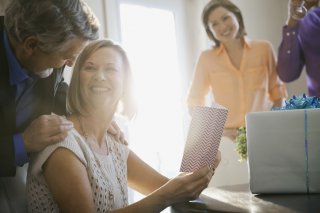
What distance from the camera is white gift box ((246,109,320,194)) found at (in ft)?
3.52

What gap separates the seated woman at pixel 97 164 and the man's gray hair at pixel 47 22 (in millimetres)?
160

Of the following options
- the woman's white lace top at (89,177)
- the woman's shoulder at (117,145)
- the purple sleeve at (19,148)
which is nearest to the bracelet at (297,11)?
the woman's shoulder at (117,145)

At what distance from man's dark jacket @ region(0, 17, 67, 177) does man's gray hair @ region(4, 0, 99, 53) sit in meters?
0.10

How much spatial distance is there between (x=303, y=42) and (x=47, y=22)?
137cm

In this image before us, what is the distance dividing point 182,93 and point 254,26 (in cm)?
85

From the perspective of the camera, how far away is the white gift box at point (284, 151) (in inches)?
42.2

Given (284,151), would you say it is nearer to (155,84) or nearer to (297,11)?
(297,11)

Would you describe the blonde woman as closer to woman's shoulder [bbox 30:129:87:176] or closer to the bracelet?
the bracelet

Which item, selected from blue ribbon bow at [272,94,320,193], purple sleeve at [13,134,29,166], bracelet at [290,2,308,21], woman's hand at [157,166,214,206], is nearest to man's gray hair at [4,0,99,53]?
A: purple sleeve at [13,134,29,166]

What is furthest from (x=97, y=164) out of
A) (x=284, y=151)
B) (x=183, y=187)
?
(x=284, y=151)

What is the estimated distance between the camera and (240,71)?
2404 mm

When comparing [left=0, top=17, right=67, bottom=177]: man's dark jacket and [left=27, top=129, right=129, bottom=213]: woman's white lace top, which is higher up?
[left=0, top=17, right=67, bottom=177]: man's dark jacket

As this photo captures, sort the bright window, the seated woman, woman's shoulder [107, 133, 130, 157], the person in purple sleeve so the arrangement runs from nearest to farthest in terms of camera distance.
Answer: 1. the seated woman
2. woman's shoulder [107, 133, 130, 157]
3. the person in purple sleeve
4. the bright window

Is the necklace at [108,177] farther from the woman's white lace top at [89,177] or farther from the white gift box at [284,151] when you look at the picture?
the white gift box at [284,151]
